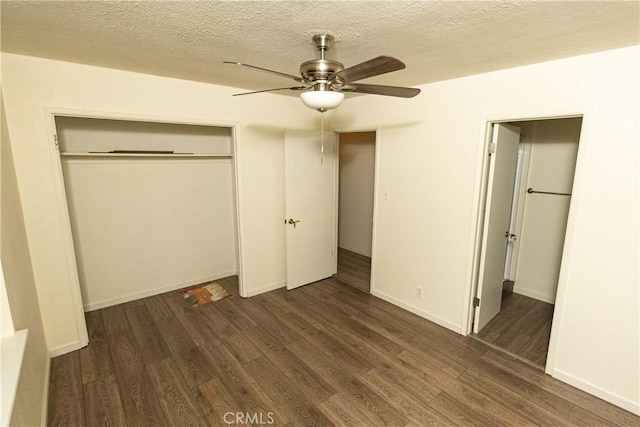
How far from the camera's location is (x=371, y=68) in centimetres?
140

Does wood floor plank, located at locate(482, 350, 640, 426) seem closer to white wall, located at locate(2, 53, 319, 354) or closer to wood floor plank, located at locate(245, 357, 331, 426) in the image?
wood floor plank, located at locate(245, 357, 331, 426)

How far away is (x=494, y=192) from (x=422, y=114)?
976 mm

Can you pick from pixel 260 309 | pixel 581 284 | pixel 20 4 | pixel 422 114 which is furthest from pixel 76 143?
pixel 581 284

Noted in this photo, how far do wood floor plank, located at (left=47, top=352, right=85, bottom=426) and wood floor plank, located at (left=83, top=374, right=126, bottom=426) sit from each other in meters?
0.04

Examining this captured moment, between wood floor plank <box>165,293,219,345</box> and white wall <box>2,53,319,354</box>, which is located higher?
white wall <box>2,53,319,354</box>

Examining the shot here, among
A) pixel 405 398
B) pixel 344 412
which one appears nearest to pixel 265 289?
pixel 344 412

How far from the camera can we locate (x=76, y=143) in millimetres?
3074

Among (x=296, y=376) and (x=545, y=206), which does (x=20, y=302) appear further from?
(x=545, y=206)

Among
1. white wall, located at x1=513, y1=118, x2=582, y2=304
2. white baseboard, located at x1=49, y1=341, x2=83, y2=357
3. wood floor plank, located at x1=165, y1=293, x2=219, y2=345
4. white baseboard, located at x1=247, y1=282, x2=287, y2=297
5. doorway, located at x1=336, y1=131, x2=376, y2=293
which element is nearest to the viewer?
white baseboard, located at x1=49, y1=341, x2=83, y2=357

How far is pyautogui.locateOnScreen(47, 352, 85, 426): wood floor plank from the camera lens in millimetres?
1963

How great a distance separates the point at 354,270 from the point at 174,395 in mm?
2890

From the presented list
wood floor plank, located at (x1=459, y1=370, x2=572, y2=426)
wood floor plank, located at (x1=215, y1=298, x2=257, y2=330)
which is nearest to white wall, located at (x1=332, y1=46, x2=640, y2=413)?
wood floor plank, located at (x1=459, y1=370, x2=572, y2=426)

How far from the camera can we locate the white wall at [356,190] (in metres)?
5.10

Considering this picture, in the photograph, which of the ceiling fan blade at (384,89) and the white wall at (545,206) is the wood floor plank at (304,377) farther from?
the white wall at (545,206)
